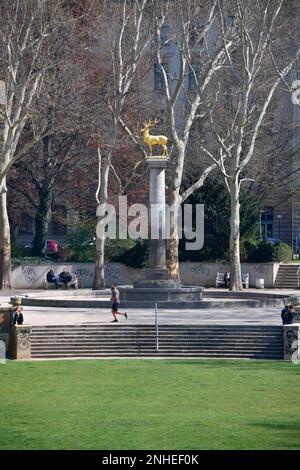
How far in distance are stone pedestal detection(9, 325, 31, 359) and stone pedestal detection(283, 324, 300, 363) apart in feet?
24.4

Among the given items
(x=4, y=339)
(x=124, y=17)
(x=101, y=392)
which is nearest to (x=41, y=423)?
(x=101, y=392)

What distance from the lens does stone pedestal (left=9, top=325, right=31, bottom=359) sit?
130 feet

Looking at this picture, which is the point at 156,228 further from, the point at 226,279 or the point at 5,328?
the point at 226,279

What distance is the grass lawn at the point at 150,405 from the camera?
24672mm

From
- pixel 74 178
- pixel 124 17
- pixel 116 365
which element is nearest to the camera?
pixel 116 365

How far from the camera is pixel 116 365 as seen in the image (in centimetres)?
3778

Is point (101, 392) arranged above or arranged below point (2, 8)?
below

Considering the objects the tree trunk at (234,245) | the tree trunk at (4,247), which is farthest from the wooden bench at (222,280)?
the tree trunk at (4,247)

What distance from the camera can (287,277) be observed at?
224 feet

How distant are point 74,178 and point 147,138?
72.7 ft

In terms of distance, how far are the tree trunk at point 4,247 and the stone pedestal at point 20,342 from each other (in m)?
20.4

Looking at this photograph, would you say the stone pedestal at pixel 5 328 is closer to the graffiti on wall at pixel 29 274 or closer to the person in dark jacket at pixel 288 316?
the person in dark jacket at pixel 288 316

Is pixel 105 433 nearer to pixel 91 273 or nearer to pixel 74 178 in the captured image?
pixel 91 273

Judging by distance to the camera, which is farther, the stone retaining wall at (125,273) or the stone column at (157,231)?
the stone retaining wall at (125,273)
